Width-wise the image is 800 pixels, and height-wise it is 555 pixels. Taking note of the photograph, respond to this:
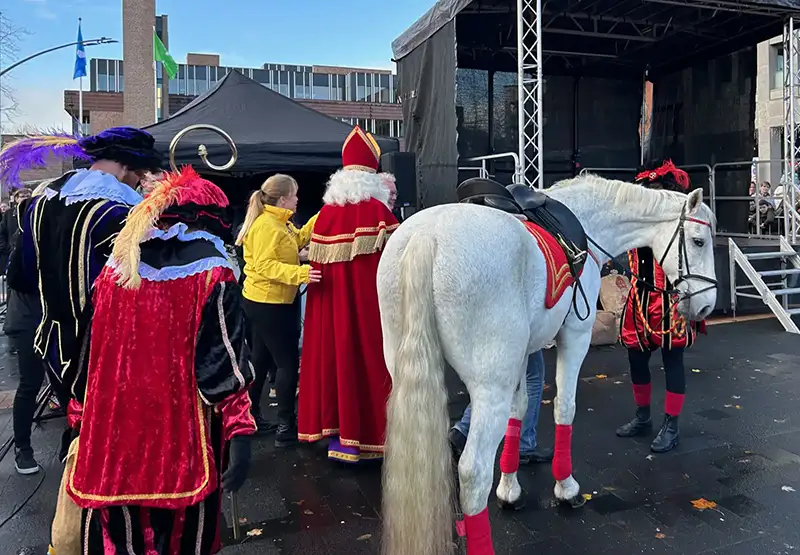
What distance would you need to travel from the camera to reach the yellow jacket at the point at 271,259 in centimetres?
420

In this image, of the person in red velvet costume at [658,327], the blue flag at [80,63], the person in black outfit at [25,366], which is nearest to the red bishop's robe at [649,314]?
the person in red velvet costume at [658,327]

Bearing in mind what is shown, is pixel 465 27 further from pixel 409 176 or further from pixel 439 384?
pixel 439 384

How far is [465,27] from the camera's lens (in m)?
10.6

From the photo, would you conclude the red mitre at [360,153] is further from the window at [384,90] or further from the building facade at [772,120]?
the window at [384,90]

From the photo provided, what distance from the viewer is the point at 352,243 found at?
384cm

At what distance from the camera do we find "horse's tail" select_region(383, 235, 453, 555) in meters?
2.33

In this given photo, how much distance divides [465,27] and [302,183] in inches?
166

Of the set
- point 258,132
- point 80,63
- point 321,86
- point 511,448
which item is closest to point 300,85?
point 321,86

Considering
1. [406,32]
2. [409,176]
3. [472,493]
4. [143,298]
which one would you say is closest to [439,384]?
[472,493]

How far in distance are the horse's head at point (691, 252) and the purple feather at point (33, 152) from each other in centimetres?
315

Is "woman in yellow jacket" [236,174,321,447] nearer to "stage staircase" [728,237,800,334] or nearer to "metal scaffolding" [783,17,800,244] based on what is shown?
"stage staircase" [728,237,800,334]

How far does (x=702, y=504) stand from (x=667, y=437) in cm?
80

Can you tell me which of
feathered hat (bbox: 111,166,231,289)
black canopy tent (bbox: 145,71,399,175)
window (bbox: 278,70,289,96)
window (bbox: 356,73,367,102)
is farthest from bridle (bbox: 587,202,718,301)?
window (bbox: 356,73,367,102)

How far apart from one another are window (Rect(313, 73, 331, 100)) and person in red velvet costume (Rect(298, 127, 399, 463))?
50719 millimetres
